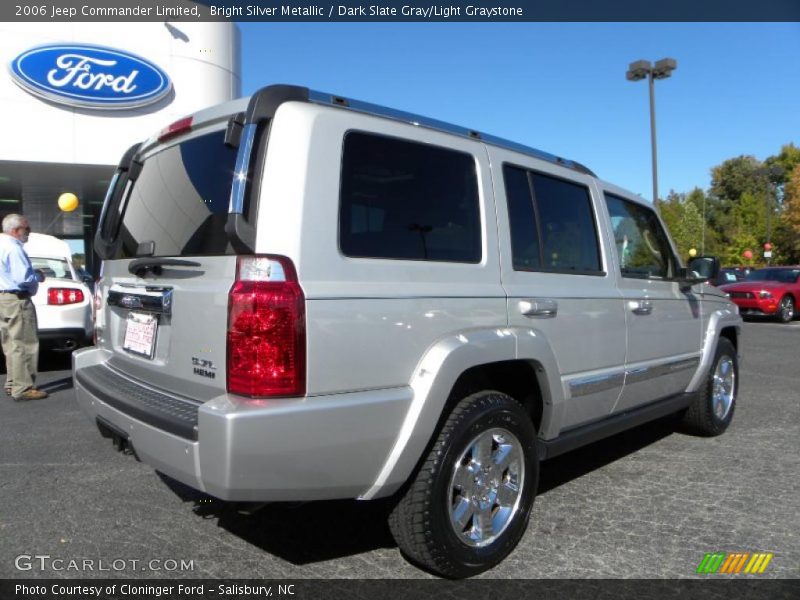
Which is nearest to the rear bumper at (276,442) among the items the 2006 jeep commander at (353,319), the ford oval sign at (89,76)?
the 2006 jeep commander at (353,319)

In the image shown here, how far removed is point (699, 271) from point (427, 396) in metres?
3.01

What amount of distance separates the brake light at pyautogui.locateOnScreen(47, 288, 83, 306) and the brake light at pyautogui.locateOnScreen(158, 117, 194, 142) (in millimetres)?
5098

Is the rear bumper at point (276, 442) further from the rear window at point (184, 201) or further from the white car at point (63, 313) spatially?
the white car at point (63, 313)

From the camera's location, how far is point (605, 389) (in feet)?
11.5

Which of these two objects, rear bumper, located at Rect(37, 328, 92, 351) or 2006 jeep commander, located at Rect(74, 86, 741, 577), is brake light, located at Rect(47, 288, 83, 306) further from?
2006 jeep commander, located at Rect(74, 86, 741, 577)

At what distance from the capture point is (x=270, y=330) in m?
2.18

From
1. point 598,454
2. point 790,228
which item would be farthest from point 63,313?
point 790,228

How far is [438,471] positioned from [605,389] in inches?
54.2

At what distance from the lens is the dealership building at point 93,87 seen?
45.2ft

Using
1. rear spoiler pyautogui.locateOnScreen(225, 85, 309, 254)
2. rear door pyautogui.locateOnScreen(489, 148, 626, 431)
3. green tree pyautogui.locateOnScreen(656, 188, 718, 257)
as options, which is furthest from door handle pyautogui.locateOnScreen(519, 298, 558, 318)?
green tree pyautogui.locateOnScreen(656, 188, 718, 257)

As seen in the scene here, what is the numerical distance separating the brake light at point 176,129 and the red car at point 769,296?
1503 cm

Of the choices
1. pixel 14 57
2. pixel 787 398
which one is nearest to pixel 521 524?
pixel 787 398

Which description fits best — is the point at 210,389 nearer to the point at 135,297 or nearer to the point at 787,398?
the point at 135,297

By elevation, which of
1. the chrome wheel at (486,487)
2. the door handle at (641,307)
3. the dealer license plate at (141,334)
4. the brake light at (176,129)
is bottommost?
the chrome wheel at (486,487)
